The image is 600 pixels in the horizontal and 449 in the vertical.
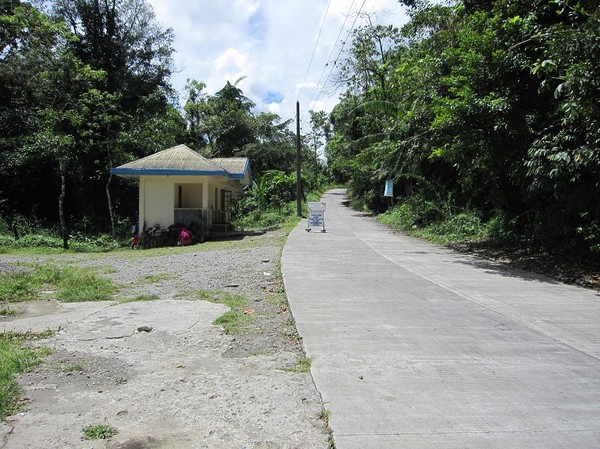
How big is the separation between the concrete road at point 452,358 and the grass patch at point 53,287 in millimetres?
3456

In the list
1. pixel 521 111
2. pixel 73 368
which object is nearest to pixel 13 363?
pixel 73 368

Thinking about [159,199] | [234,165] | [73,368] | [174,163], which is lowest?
[73,368]

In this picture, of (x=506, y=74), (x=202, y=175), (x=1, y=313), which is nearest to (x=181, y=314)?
(x=1, y=313)

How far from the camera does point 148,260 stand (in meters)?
14.1

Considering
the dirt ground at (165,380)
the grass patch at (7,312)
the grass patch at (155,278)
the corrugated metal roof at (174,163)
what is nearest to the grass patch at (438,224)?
the corrugated metal roof at (174,163)

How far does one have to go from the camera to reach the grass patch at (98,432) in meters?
3.29

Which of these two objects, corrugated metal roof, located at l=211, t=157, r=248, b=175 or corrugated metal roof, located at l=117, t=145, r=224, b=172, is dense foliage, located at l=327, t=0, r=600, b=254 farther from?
corrugated metal roof, located at l=211, t=157, r=248, b=175

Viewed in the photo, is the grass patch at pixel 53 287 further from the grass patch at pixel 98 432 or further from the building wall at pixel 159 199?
the building wall at pixel 159 199

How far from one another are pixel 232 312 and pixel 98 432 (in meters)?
3.58

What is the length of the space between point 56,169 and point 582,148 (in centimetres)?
2508

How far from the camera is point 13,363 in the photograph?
15.0 feet

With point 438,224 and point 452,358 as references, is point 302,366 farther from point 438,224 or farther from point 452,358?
point 438,224

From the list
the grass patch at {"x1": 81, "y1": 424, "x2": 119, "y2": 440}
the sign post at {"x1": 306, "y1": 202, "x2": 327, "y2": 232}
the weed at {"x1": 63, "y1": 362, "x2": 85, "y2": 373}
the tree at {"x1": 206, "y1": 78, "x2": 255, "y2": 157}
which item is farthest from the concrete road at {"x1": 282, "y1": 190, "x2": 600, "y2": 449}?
the tree at {"x1": 206, "y1": 78, "x2": 255, "y2": 157}

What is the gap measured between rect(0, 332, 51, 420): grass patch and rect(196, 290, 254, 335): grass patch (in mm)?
2098
